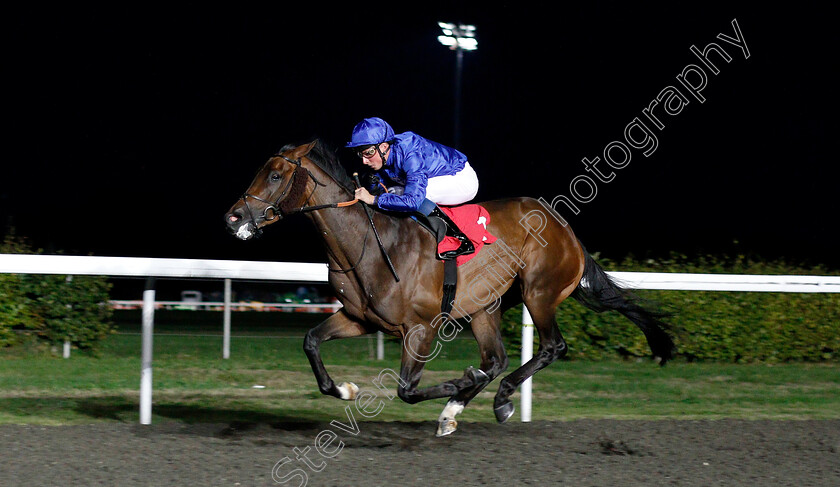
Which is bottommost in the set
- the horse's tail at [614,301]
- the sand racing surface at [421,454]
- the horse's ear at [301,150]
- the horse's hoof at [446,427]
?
the sand racing surface at [421,454]

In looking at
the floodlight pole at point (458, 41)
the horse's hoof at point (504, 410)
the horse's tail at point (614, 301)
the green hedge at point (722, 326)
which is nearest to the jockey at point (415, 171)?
the horse's hoof at point (504, 410)

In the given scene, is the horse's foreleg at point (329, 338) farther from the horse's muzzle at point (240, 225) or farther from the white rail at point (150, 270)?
the white rail at point (150, 270)

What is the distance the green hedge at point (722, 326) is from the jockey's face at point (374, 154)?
4030 millimetres

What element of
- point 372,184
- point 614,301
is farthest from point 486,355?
point 372,184

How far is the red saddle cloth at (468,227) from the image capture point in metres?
4.33

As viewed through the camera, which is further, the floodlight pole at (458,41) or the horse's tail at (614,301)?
the floodlight pole at (458,41)

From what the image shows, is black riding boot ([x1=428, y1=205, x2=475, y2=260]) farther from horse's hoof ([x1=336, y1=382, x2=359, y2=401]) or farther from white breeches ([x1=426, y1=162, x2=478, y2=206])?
horse's hoof ([x1=336, y1=382, x2=359, y2=401])

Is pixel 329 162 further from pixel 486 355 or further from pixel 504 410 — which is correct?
pixel 504 410

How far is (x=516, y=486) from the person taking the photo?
3332mm

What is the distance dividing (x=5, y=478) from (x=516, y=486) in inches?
80.8

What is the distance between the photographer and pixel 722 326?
810 cm

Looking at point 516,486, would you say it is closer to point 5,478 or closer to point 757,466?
point 757,466

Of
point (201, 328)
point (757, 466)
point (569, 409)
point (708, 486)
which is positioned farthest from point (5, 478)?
Answer: point (201, 328)

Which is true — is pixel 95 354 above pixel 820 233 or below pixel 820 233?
below
